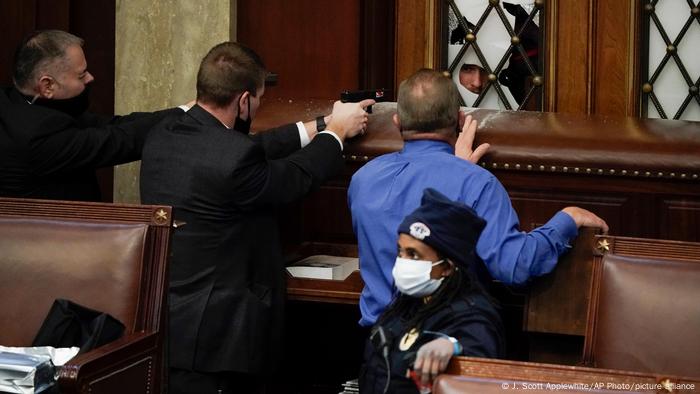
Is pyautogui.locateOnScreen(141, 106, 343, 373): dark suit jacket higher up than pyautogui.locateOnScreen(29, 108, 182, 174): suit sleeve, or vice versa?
pyautogui.locateOnScreen(29, 108, 182, 174): suit sleeve

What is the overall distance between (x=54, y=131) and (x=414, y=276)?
152cm

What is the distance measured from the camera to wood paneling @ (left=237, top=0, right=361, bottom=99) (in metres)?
4.89

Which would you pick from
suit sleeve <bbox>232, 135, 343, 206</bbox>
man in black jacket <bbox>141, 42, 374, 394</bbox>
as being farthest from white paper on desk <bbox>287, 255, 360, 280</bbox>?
suit sleeve <bbox>232, 135, 343, 206</bbox>

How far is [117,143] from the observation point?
3.80 m

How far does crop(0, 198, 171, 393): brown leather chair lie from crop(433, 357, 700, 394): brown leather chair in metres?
1.06

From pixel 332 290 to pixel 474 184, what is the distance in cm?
68

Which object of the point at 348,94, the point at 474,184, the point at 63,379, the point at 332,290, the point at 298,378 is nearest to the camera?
the point at 63,379

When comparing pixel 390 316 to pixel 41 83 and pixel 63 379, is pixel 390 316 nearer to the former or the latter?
pixel 63 379

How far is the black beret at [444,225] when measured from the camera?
273 centimetres

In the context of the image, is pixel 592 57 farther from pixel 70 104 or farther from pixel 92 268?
pixel 92 268

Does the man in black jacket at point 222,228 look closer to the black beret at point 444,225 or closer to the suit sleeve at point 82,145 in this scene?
the suit sleeve at point 82,145

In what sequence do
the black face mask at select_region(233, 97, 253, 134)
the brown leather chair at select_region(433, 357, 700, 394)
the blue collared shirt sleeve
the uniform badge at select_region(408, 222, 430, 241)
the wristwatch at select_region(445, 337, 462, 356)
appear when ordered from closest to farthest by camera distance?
the brown leather chair at select_region(433, 357, 700, 394) < the wristwatch at select_region(445, 337, 462, 356) < the uniform badge at select_region(408, 222, 430, 241) < the blue collared shirt sleeve < the black face mask at select_region(233, 97, 253, 134)

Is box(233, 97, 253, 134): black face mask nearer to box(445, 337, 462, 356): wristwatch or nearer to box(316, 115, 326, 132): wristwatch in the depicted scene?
box(316, 115, 326, 132): wristwatch

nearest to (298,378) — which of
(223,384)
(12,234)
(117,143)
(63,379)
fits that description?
(223,384)
